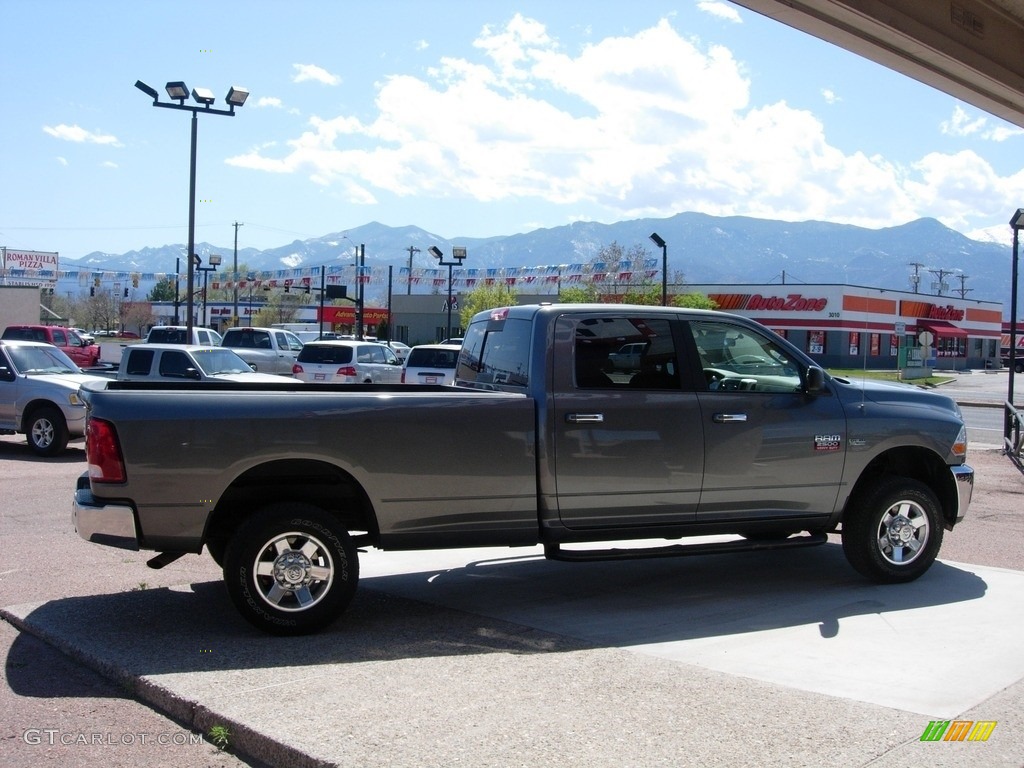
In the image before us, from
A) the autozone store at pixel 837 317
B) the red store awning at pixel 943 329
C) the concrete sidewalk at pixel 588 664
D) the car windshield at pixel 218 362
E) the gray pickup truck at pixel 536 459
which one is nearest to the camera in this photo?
the concrete sidewalk at pixel 588 664

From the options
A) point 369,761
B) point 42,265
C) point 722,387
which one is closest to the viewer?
point 369,761

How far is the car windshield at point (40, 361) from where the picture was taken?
15.2 m

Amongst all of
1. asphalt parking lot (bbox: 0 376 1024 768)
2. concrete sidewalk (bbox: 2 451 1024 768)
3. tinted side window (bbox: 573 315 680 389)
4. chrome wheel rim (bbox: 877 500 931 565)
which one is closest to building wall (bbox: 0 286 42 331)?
asphalt parking lot (bbox: 0 376 1024 768)

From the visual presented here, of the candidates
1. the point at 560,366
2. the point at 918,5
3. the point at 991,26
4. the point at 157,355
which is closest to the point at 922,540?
the point at 560,366

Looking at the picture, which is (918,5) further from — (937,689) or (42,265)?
(42,265)

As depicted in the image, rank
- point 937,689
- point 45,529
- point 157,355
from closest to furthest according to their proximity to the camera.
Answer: point 937,689
point 45,529
point 157,355

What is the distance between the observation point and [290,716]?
14.7ft

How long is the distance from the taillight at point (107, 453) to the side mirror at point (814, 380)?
456cm

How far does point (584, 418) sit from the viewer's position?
6395 mm

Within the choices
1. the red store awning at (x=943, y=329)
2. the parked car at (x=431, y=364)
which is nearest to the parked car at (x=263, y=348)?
the parked car at (x=431, y=364)

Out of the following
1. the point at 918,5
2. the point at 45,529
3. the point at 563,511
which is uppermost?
the point at 918,5

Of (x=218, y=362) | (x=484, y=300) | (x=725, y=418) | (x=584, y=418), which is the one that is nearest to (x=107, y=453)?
(x=584, y=418)

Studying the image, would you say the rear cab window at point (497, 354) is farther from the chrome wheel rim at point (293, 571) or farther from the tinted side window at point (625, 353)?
the chrome wheel rim at point (293, 571)

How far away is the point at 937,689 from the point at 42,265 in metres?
129
